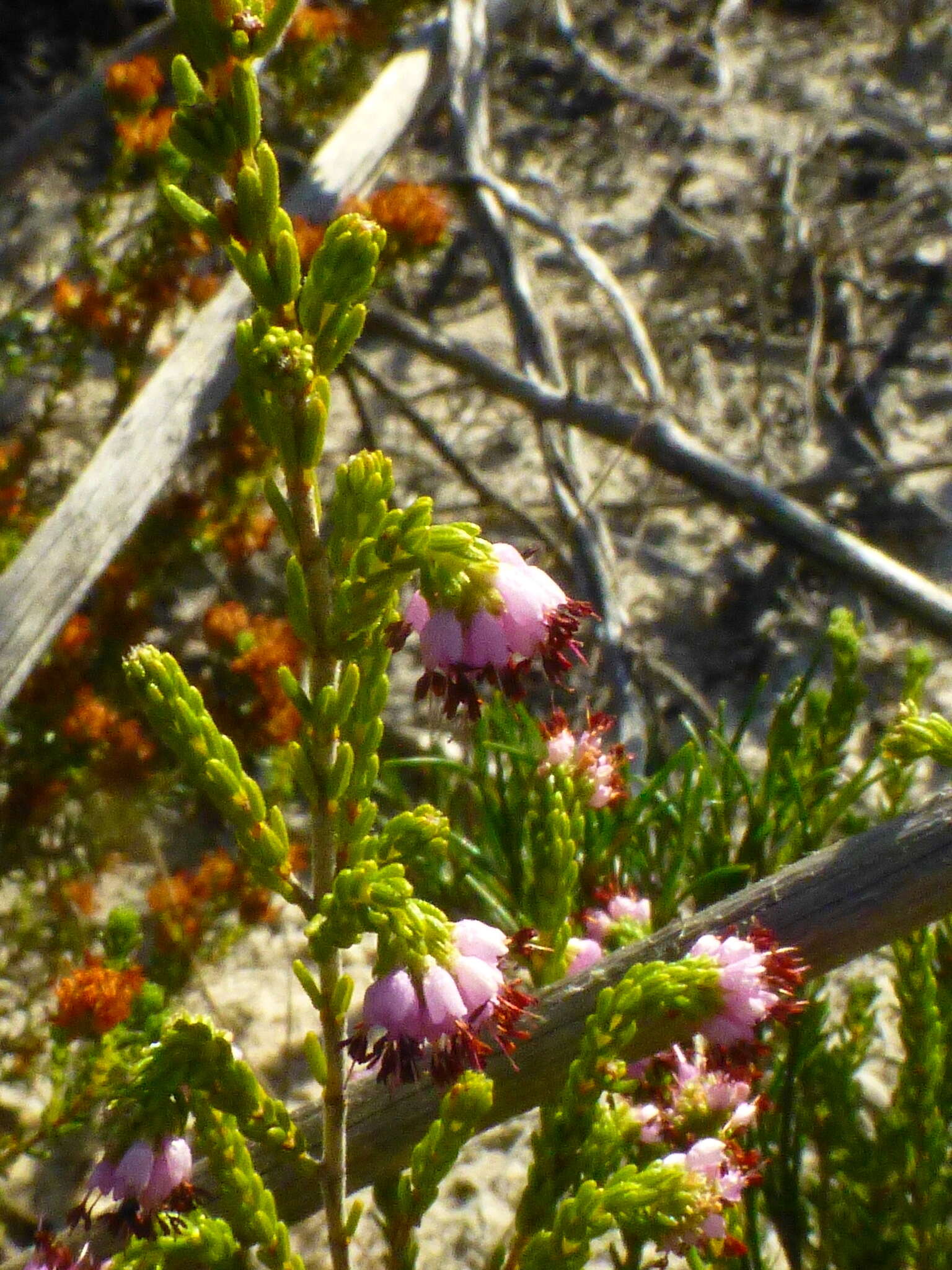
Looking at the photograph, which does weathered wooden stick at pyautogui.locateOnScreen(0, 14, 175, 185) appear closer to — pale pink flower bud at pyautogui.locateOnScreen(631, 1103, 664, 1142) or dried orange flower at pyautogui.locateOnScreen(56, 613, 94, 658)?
dried orange flower at pyautogui.locateOnScreen(56, 613, 94, 658)

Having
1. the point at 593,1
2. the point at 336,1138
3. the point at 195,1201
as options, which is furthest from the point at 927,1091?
the point at 593,1

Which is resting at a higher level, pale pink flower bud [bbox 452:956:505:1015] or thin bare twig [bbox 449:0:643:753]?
thin bare twig [bbox 449:0:643:753]

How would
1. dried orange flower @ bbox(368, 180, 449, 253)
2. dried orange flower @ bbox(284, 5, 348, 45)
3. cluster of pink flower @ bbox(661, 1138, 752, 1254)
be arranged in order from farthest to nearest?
dried orange flower @ bbox(284, 5, 348, 45)
dried orange flower @ bbox(368, 180, 449, 253)
cluster of pink flower @ bbox(661, 1138, 752, 1254)

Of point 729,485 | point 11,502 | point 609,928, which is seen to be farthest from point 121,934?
point 729,485

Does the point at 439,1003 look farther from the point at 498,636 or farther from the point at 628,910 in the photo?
the point at 628,910

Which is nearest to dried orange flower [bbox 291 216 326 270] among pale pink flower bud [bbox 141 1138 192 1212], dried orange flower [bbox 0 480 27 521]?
dried orange flower [bbox 0 480 27 521]

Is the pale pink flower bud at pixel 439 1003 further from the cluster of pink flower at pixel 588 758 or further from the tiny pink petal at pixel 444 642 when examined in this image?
the cluster of pink flower at pixel 588 758
